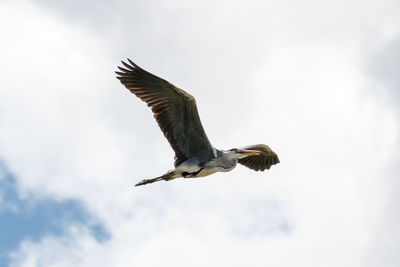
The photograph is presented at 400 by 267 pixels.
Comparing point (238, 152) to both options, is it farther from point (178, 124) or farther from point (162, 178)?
point (162, 178)

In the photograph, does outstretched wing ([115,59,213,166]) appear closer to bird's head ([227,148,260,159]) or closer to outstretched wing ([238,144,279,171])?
bird's head ([227,148,260,159])

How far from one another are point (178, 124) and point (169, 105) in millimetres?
535

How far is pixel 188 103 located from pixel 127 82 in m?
1.60

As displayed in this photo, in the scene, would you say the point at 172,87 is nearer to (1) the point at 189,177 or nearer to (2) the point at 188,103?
(2) the point at 188,103

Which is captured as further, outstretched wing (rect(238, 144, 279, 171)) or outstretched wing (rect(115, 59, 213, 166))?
outstretched wing (rect(238, 144, 279, 171))

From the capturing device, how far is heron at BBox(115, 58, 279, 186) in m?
15.8

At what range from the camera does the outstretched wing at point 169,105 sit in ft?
51.7

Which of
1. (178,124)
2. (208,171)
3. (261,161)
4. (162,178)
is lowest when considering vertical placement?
(162,178)

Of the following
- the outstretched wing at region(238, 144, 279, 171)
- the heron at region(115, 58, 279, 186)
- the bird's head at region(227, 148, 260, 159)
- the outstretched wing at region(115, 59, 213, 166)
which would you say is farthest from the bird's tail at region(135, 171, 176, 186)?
the outstretched wing at region(238, 144, 279, 171)

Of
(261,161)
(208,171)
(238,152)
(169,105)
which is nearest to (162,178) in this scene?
(208,171)

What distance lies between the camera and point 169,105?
15.9 m

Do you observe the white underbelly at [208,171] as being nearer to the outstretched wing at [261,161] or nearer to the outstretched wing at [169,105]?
the outstretched wing at [169,105]

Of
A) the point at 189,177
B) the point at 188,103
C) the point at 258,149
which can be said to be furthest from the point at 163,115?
the point at 258,149

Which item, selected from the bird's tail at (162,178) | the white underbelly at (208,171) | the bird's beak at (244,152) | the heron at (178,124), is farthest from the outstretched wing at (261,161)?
the bird's tail at (162,178)
